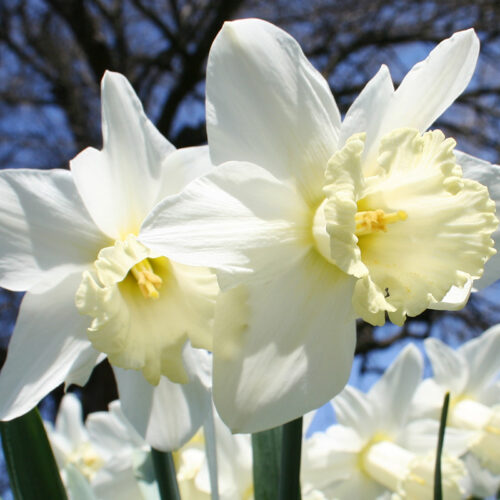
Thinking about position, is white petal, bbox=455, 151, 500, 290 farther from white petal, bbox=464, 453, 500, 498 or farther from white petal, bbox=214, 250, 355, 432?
white petal, bbox=464, 453, 500, 498

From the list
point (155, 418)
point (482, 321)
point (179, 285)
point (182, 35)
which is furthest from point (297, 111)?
point (182, 35)

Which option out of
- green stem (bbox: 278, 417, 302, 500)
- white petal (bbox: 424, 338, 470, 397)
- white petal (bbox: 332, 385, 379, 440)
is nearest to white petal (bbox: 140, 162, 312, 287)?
green stem (bbox: 278, 417, 302, 500)

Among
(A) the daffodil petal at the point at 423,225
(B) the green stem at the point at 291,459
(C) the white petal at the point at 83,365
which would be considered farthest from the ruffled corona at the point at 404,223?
(C) the white petal at the point at 83,365

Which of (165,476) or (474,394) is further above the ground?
(165,476)

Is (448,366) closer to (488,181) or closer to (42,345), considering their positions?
(488,181)

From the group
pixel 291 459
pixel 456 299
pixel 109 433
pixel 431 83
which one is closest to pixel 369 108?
pixel 431 83

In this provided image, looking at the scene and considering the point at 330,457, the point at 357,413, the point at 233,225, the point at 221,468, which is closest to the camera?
the point at 233,225
